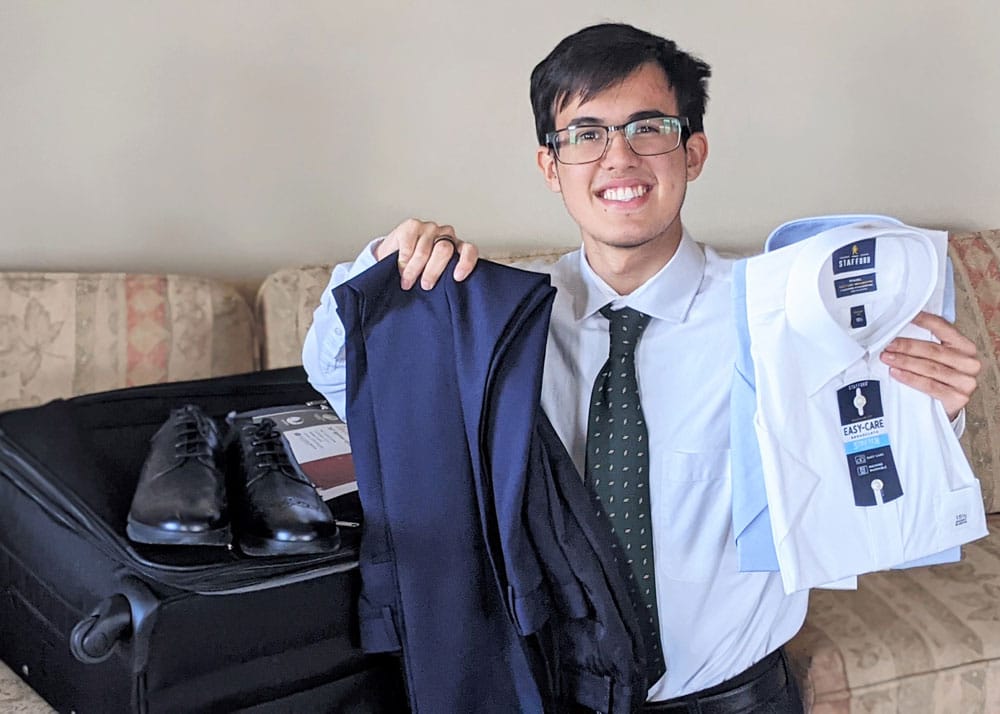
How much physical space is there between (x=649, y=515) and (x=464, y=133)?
3.62 feet

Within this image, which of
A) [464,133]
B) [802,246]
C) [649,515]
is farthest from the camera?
[464,133]

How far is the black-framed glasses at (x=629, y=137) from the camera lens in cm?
121

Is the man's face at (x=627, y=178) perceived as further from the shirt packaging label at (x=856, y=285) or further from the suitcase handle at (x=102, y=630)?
the suitcase handle at (x=102, y=630)

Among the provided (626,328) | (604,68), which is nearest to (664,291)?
(626,328)

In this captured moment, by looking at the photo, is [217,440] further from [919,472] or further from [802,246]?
[919,472]

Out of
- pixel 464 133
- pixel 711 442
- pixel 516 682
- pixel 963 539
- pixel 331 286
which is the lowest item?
pixel 516 682

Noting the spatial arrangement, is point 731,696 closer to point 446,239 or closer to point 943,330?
point 943,330

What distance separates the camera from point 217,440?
124 cm

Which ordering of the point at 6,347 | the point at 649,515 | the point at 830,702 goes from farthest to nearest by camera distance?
the point at 6,347 < the point at 830,702 < the point at 649,515

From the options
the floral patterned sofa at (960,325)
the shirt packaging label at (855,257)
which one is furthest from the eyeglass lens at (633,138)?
the floral patterned sofa at (960,325)

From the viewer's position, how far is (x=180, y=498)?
3.50 feet

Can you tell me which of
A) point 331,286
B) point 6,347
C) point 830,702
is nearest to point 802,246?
point 331,286

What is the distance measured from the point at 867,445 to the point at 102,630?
2.82ft

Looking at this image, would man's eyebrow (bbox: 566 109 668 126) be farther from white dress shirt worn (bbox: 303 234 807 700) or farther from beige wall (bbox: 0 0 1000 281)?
beige wall (bbox: 0 0 1000 281)
